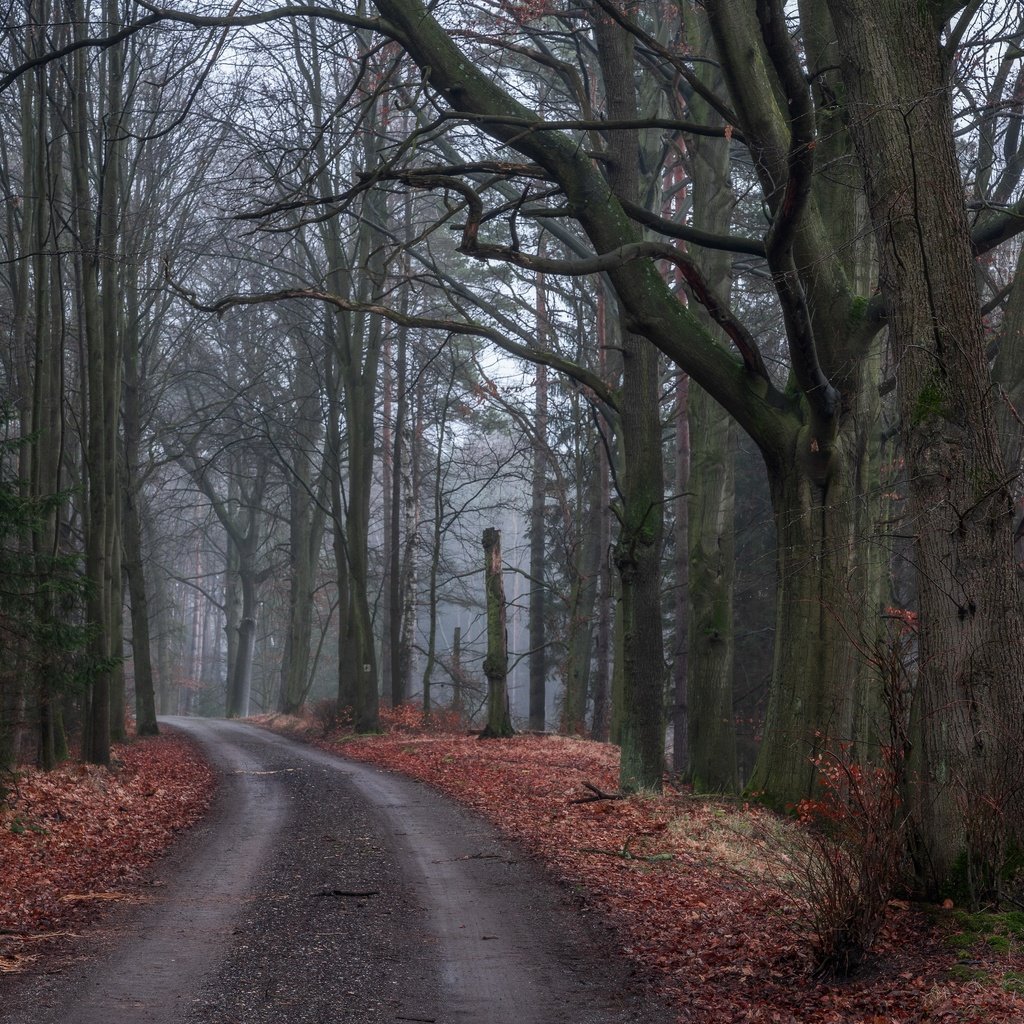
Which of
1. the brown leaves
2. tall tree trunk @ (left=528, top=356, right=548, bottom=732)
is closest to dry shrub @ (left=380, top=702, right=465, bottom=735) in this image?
tall tree trunk @ (left=528, top=356, right=548, bottom=732)

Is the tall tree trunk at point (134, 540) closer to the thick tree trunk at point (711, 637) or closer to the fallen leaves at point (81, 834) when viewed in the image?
the fallen leaves at point (81, 834)

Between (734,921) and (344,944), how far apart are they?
2453mm

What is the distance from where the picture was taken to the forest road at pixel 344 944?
16.9 feet

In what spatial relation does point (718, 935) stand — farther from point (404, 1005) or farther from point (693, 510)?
point (693, 510)

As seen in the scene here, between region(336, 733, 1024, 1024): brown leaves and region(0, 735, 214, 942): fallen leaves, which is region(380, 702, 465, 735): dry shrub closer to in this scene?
region(0, 735, 214, 942): fallen leaves

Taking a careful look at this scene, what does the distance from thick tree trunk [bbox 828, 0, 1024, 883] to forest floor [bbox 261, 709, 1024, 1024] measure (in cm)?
65

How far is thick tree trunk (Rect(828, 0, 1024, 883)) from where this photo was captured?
574 cm

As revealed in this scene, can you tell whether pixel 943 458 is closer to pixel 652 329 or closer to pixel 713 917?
pixel 713 917

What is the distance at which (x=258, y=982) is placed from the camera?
5547mm

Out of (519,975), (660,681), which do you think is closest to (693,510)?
(660,681)

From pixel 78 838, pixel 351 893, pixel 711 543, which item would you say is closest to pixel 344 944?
pixel 351 893

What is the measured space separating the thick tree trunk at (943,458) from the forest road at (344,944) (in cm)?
211

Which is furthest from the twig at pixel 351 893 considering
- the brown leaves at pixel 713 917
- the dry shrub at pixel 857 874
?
the dry shrub at pixel 857 874

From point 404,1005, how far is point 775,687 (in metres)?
6.58
